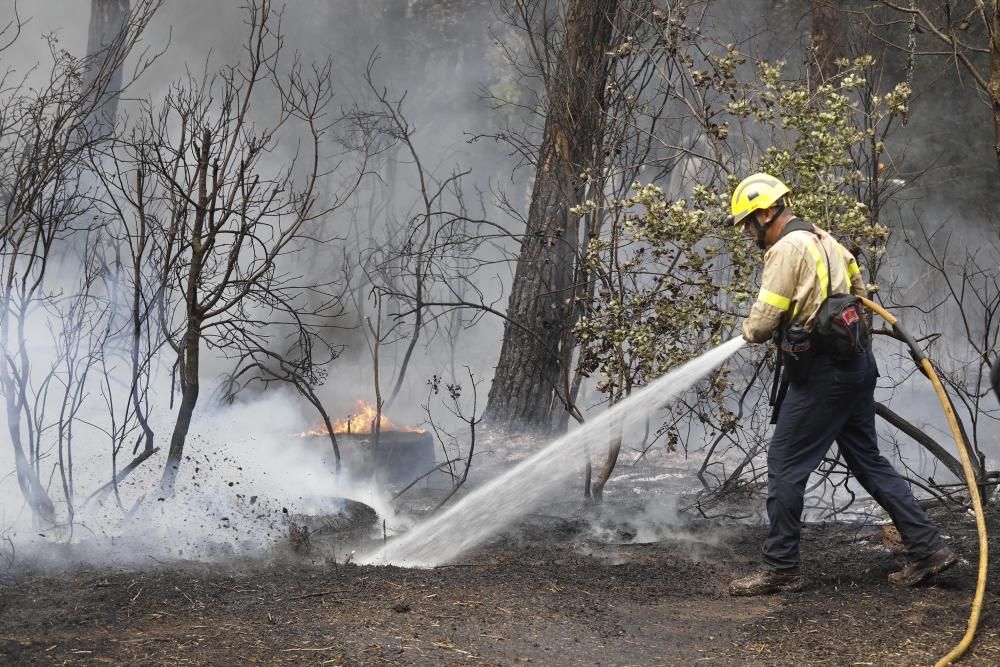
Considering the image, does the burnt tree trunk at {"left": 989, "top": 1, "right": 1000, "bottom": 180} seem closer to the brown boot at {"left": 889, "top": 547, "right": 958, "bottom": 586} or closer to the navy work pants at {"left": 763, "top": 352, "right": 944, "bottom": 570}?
the navy work pants at {"left": 763, "top": 352, "right": 944, "bottom": 570}

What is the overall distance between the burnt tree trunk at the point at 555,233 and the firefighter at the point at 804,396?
8.34 ft

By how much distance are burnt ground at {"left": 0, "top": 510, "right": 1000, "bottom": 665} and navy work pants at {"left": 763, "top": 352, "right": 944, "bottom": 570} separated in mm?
250

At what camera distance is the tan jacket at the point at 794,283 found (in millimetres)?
4312

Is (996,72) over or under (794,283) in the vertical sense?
over

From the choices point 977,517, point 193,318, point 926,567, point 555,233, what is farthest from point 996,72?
point 193,318

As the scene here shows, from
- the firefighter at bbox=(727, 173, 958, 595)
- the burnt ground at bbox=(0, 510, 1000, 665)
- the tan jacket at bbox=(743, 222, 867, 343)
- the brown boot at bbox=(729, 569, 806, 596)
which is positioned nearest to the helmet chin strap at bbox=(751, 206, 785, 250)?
the firefighter at bbox=(727, 173, 958, 595)

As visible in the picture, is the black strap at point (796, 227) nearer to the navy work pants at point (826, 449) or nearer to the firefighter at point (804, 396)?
the firefighter at point (804, 396)

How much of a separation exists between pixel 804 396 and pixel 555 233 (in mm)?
3682

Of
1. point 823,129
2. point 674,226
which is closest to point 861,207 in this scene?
point 823,129

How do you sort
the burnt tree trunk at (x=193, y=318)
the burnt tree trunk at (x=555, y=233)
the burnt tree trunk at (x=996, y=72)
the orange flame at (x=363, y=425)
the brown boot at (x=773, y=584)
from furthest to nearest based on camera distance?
1. the orange flame at (x=363, y=425)
2. the burnt tree trunk at (x=555, y=233)
3. the burnt tree trunk at (x=193, y=318)
4. the burnt tree trunk at (x=996, y=72)
5. the brown boot at (x=773, y=584)

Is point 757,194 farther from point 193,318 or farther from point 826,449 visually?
point 193,318

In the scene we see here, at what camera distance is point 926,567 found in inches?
175

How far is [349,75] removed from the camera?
25484 millimetres

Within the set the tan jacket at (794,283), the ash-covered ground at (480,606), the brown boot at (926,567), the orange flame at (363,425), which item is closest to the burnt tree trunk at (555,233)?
the orange flame at (363,425)
